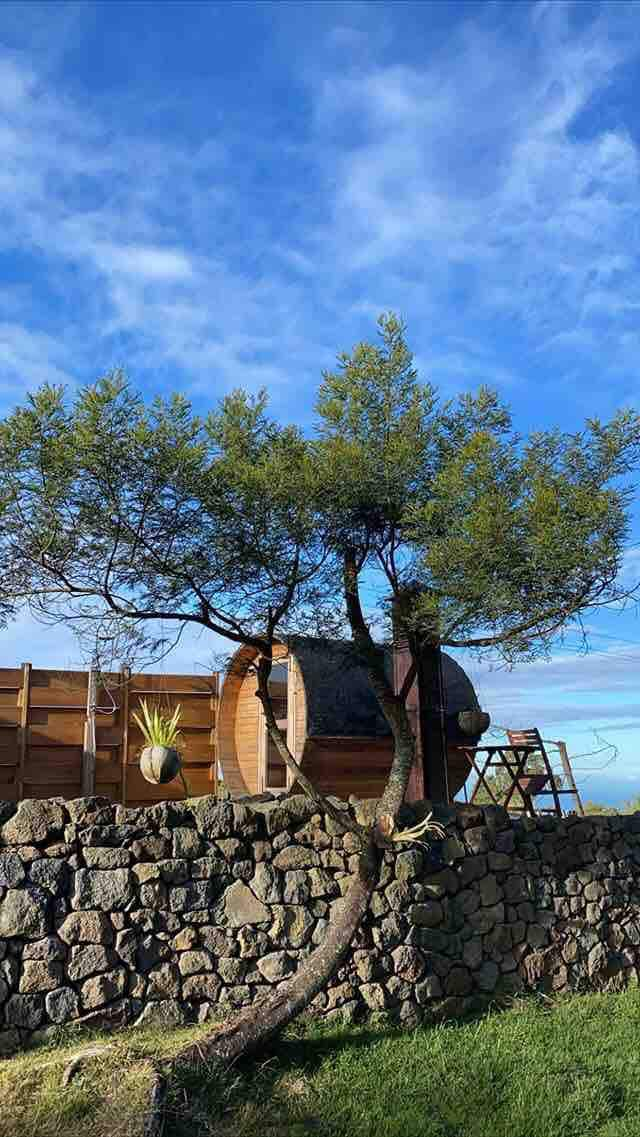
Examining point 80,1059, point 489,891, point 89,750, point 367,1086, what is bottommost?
point 367,1086

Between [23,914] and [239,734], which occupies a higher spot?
[239,734]

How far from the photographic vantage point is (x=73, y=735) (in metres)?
11.2

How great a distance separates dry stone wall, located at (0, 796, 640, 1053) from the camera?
692 centimetres

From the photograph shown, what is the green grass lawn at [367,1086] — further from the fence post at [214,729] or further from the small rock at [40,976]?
the fence post at [214,729]

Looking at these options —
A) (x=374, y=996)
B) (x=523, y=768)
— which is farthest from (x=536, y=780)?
(x=374, y=996)

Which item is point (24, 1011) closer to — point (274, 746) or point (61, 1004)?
point (61, 1004)

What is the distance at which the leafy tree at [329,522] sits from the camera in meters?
6.97

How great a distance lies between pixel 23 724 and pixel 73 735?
0.66m

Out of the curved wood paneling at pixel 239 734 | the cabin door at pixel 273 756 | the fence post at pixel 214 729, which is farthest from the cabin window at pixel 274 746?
the fence post at pixel 214 729

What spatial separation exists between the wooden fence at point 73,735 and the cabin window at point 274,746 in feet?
3.73

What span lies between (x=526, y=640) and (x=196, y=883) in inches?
133

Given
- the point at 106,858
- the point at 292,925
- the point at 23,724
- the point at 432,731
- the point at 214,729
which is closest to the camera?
the point at 106,858

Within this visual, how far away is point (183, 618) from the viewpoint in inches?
300

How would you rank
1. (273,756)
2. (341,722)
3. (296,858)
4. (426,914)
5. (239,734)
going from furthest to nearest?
(239,734) → (273,756) → (341,722) → (426,914) → (296,858)
